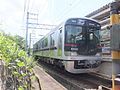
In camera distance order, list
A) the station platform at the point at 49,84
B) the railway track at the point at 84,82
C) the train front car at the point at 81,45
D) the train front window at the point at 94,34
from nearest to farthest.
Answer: the station platform at the point at 49,84 < the railway track at the point at 84,82 < the train front car at the point at 81,45 < the train front window at the point at 94,34

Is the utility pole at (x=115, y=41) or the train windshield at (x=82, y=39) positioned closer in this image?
the utility pole at (x=115, y=41)

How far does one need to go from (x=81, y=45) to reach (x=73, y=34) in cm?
67

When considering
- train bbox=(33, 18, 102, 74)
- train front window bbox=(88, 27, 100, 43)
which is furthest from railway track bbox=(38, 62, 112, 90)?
train front window bbox=(88, 27, 100, 43)

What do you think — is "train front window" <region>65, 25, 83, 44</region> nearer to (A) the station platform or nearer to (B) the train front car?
(B) the train front car

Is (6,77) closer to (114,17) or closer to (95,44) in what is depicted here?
(114,17)

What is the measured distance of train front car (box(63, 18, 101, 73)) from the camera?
1191 cm

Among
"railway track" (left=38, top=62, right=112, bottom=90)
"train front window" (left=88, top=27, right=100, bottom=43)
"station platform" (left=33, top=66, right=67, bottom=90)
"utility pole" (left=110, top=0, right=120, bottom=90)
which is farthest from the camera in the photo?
"train front window" (left=88, top=27, right=100, bottom=43)

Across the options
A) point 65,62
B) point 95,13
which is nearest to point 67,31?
point 65,62

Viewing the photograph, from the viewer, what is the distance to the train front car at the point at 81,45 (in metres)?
11.9

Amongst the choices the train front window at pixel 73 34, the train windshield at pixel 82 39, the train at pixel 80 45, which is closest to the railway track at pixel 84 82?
the train at pixel 80 45

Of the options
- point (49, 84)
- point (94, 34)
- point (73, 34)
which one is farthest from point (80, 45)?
point (49, 84)

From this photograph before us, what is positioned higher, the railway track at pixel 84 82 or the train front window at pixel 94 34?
the train front window at pixel 94 34

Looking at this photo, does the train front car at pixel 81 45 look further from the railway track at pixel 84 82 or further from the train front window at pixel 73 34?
the railway track at pixel 84 82

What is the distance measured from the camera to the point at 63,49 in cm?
1198
